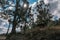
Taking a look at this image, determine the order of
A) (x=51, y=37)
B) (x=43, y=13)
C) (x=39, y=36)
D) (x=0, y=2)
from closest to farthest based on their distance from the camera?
(x=51, y=37) < (x=39, y=36) < (x=0, y=2) < (x=43, y=13)

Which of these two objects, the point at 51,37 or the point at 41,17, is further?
the point at 41,17

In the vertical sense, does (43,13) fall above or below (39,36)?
above

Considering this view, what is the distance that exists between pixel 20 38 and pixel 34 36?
3316 millimetres

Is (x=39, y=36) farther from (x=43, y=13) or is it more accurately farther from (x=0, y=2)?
(x=43, y=13)

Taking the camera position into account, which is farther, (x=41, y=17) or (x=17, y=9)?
(x=41, y=17)

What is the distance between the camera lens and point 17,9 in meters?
20.5

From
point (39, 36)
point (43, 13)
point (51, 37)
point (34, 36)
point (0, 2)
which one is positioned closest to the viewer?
point (51, 37)

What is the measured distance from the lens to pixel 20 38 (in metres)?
23.0

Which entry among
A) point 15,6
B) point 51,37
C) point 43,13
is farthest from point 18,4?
point 43,13

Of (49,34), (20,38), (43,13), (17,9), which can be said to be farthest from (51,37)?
(43,13)

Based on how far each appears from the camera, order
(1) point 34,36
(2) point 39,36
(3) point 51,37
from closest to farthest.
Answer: (3) point 51,37, (2) point 39,36, (1) point 34,36

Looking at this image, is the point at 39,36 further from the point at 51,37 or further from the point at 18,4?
the point at 18,4

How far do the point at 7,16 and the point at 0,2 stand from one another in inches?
80.3

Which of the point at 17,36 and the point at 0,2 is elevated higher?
the point at 0,2
